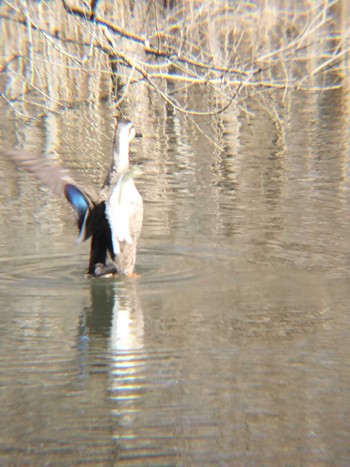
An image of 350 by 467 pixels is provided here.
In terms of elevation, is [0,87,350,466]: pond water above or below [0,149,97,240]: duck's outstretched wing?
below

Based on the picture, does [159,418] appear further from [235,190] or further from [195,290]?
[235,190]

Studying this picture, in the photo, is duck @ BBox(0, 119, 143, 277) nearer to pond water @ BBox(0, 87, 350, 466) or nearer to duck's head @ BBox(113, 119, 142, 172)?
duck's head @ BBox(113, 119, 142, 172)

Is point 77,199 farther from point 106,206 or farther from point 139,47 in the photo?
point 139,47

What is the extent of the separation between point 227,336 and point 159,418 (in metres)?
1.13

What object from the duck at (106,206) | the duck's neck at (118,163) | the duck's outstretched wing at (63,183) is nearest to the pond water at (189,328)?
the duck at (106,206)

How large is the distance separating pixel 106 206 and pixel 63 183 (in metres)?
0.33

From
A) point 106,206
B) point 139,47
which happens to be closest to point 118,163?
point 106,206

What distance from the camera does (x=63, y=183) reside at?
19.6ft

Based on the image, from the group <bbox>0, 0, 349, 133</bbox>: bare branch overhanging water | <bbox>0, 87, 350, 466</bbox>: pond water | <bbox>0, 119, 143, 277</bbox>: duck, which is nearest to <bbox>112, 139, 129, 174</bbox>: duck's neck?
<bbox>0, 119, 143, 277</bbox>: duck

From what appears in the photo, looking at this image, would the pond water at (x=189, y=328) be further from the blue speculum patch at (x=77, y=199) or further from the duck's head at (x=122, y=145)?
the duck's head at (x=122, y=145)

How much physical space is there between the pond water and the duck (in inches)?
6.0

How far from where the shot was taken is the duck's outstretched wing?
19.4 feet

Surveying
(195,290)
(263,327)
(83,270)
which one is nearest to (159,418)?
(263,327)

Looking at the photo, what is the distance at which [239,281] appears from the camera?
576cm
